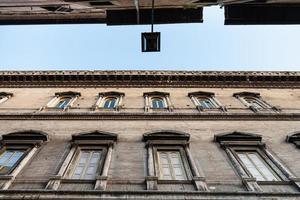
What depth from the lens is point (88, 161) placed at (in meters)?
9.23

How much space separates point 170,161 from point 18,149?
524cm

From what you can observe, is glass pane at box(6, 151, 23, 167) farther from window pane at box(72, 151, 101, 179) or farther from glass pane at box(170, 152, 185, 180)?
glass pane at box(170, 152, 185, 180)

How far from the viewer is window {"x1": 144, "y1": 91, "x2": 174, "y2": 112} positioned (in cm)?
1341

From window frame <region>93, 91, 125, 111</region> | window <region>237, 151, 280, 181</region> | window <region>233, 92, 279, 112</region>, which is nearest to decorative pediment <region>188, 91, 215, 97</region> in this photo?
window <region>233, 92, 279, 112</region>

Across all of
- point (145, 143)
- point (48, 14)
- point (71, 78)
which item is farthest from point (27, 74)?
point (145, 143)

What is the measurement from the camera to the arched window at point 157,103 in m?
14.1

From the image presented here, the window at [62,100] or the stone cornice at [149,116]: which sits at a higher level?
the window at [62,100]

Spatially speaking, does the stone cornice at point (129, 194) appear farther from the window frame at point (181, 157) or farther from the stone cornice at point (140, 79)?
the stone cornice at point (140, 79)

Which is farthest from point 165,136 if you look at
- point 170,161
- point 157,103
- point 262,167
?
point 157,103

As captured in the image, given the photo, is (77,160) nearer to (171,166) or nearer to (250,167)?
(171,166)

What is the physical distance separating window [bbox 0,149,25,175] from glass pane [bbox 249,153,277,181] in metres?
7.50

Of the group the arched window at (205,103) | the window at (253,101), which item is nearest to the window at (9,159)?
the arched window at (205,103)

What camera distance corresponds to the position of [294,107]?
1362 cm

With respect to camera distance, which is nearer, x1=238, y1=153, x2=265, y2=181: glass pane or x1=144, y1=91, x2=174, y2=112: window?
x1=238, y1=153, x2=265, y2=181: glass pane
